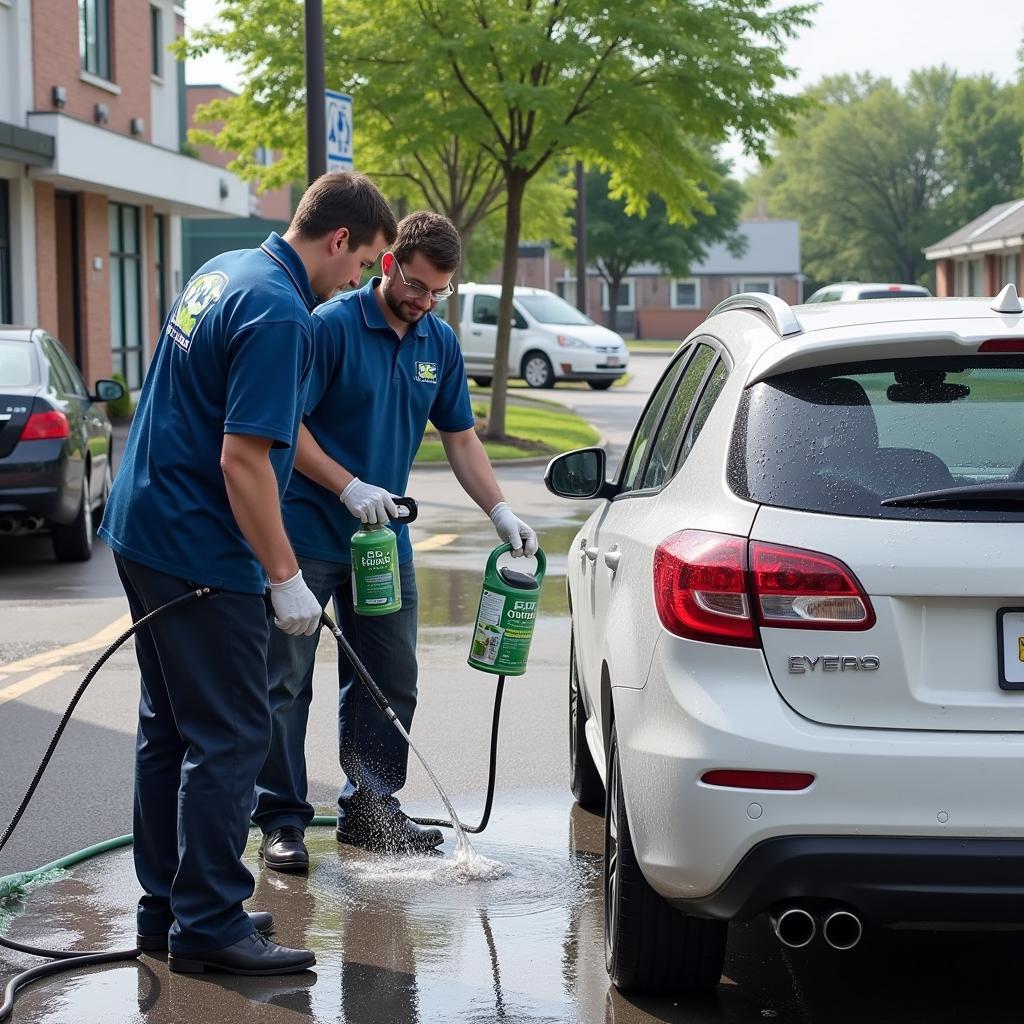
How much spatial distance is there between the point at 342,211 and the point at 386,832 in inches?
81.8

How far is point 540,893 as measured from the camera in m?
5.23

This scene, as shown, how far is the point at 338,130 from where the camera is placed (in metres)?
16.5

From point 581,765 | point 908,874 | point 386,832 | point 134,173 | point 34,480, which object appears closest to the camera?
point 908,874

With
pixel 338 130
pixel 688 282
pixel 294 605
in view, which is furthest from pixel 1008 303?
pixel 688 282

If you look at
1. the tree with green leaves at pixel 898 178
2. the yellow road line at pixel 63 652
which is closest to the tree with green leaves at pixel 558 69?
the yellow road line at pixel 63 652

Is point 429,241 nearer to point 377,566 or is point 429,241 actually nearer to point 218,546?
point 377,566

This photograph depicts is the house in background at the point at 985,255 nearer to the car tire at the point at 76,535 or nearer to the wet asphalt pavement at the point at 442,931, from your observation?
the car tire at the point at 76,535

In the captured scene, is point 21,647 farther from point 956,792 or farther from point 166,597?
point 956,792

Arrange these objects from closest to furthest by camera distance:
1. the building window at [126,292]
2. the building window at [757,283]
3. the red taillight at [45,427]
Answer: the red taillight at [45,427], the building window at [126,292], the building window at [757,283]

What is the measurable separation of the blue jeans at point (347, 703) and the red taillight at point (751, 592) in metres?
1.91

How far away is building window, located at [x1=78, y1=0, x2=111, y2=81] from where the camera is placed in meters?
26.5

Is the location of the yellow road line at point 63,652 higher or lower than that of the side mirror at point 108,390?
lower

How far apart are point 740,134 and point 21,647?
14197 millimetres

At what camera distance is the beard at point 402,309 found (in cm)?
561
